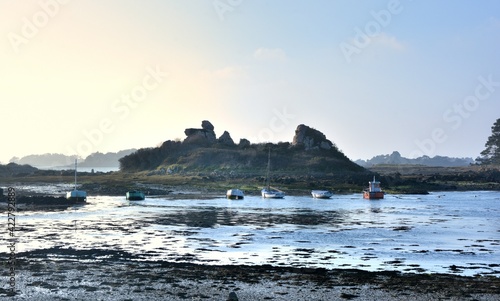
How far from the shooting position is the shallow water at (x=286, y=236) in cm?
3747

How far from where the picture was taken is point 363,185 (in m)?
145

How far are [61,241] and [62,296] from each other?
1957 centimetres

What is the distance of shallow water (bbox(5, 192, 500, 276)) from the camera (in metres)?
37.5

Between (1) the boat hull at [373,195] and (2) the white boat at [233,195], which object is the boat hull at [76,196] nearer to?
(2) the white boat at [233,195]

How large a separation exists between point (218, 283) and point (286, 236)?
73.1 feet

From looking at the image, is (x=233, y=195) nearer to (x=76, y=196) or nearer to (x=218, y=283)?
(x=76, y=196)

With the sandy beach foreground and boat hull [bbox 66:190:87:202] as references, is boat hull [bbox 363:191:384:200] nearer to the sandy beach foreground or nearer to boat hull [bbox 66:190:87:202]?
boat hull [bbox 66:190:87:202]

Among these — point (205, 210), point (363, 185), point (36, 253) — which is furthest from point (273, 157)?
point (36, 253)

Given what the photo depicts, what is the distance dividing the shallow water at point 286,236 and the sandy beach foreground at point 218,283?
3.01 m

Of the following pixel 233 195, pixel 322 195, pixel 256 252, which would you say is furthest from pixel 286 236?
pixel 322 195

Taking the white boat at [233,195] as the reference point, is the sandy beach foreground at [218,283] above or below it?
below

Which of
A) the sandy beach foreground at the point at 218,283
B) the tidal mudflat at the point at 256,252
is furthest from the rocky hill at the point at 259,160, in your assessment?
the sandy beach foreground at the point at 218,283

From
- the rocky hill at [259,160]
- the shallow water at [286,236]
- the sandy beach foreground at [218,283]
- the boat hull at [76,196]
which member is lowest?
the sandy beach foreground at [218,283]

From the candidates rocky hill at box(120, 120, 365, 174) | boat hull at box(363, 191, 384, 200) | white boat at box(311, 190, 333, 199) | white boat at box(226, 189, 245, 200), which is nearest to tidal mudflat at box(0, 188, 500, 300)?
white boat at box(226, 189, 245, 200)
